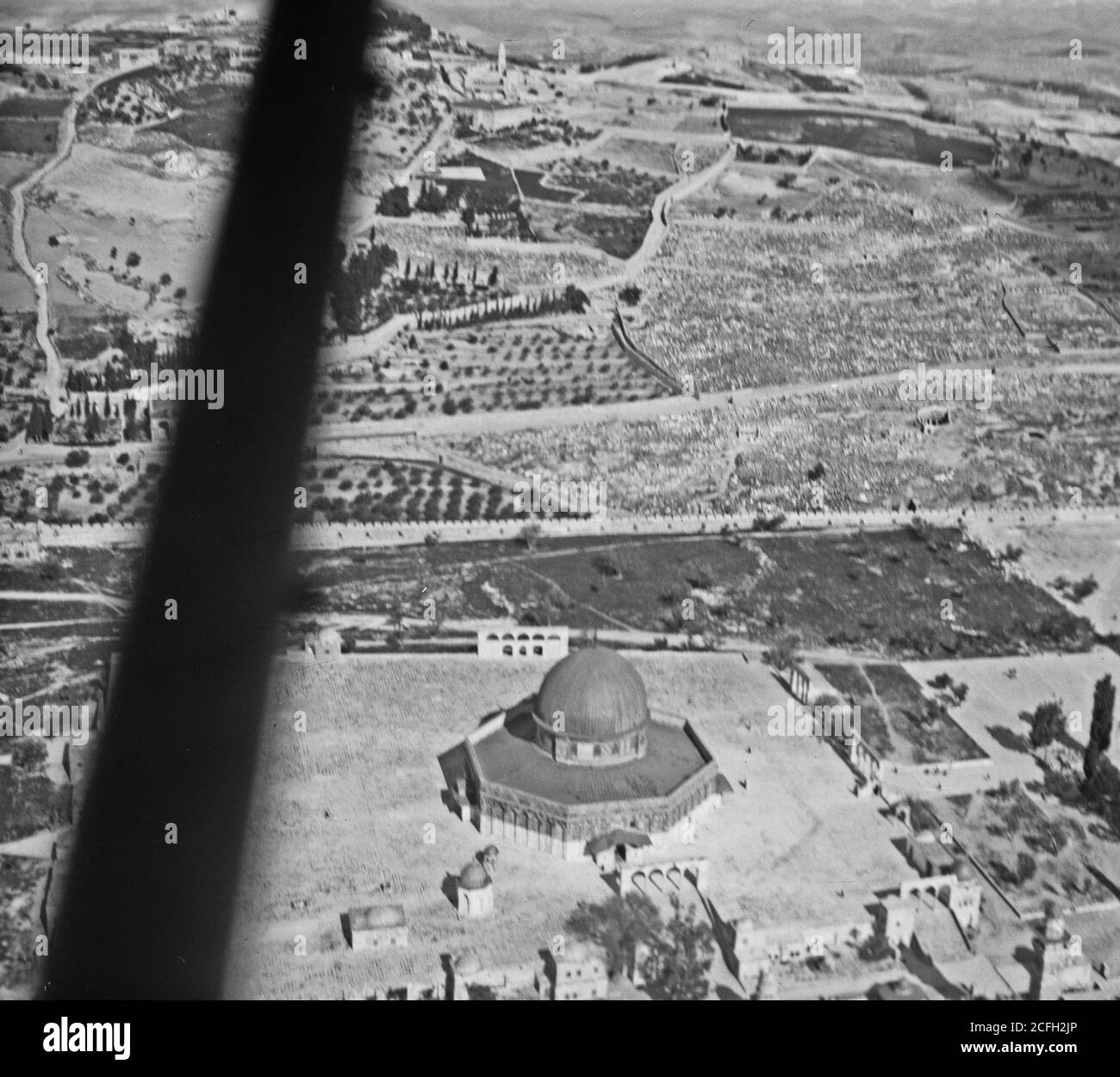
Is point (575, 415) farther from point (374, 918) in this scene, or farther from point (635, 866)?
point (374, 918)

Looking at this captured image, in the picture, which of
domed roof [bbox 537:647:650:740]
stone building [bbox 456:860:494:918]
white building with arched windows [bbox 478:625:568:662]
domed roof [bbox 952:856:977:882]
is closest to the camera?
stone building [bbox 456:860:494:918]

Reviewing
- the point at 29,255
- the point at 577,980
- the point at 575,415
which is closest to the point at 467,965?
the point at 577,980

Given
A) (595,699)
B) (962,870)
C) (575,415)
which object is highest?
(595,699)

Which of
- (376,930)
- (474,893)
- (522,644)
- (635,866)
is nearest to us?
(376,930)

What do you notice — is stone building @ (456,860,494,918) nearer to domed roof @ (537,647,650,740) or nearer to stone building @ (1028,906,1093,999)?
domed roof @ (537,647,650,740)

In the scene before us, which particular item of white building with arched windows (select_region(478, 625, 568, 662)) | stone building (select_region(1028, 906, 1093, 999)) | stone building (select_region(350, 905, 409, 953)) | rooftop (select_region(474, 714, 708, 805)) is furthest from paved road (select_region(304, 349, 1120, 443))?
stone building (select_region(1028, 906, 1093, 999))

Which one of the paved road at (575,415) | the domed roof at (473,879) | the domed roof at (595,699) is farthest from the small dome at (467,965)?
the paved road at (575,415)

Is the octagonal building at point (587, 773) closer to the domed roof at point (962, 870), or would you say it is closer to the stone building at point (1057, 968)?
the domed roof at point (962, 870)
